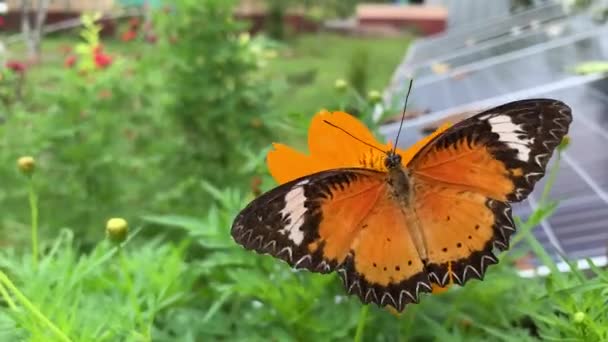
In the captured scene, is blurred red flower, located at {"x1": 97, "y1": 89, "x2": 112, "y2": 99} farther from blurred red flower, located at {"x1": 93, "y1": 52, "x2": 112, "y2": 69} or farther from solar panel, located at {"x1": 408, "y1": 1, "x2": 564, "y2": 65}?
solar panel, located at {"x1": 408, "y1": 1, "x2": 564, "y2": 65}

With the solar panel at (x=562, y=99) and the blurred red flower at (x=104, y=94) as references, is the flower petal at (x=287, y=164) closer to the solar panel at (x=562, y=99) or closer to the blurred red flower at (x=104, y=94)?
the solar panel at (x=562, y=99)

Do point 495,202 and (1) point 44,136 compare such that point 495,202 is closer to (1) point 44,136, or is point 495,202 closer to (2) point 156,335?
(2) point 156,335

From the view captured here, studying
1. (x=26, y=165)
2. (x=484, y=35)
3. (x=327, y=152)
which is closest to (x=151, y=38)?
A: (x=26, y=165)

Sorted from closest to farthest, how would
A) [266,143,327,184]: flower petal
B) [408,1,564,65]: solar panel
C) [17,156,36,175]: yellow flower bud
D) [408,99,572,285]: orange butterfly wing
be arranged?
[408,99,572,285]: orange butterfly wing → [266,143,327,184]: flower petal → [17,156,36,175]: yellow flower bud → [408,1,564,65]: solar panel

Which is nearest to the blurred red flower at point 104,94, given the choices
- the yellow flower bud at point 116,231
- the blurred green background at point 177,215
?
the blurred green background at point 177,215

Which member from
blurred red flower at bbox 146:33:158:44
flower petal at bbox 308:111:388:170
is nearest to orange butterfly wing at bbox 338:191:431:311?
flower petal at bbox 308:111:388:170

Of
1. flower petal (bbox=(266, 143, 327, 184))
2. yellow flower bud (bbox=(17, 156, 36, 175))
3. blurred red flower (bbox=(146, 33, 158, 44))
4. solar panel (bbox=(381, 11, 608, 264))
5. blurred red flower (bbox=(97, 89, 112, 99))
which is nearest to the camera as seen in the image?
flower petal (bbox=(266, 143, 327, 184))

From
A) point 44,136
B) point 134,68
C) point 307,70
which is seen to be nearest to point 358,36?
A: point 307,70
